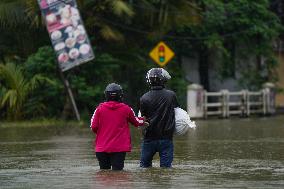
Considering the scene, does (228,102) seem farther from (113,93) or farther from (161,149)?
(113,93)

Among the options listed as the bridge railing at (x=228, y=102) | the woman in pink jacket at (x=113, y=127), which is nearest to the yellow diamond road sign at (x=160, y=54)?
the bridge railing at (x=228, y=102)

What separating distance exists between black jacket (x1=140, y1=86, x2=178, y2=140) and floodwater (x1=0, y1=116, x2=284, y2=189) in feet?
1.73

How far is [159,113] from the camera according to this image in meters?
13.5

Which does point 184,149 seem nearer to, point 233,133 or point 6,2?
point 233,133

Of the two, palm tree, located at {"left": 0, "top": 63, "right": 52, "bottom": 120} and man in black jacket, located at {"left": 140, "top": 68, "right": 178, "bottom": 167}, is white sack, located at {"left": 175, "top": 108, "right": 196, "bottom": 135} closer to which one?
man in black jacket, located at {"left": 140, "top": 68, "right": 178, "bottom": 167}

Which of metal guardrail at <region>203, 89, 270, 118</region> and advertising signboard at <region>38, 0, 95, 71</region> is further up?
advertising signboard at <region>38, 0, 95, 71</region>

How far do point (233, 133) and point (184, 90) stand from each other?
11.0 meters

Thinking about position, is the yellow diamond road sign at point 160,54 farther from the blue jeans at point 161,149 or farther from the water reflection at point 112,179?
the water reflection at point 112,179

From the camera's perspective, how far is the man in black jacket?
13453mm

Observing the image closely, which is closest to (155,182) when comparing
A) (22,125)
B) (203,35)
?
(22,125)

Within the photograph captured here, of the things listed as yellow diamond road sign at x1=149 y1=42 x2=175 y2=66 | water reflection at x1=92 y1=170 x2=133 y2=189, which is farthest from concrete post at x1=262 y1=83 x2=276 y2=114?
water reflection at x1=92 y1=170 x2=133 y2=189

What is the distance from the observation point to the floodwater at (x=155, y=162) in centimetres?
1191

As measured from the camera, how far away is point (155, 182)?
38.8 feet

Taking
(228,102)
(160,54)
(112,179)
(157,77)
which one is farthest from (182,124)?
(228,102)
